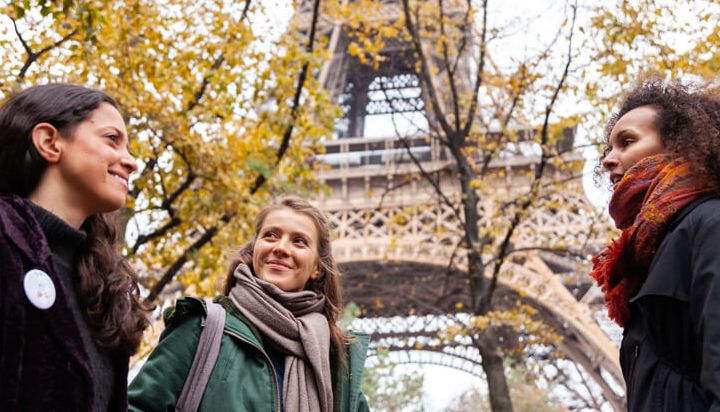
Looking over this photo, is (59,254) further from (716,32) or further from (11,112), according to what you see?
(716,32)

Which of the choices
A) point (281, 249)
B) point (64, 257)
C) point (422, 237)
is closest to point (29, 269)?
point (64, 257)

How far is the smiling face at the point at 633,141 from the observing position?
2.65m

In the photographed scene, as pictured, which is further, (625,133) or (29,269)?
(625,133)

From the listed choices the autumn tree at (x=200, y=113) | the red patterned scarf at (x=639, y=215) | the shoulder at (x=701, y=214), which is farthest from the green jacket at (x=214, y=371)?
the autumn tree at (x=200, y=113)

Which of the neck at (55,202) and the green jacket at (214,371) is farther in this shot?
the green jacket at (214,371)

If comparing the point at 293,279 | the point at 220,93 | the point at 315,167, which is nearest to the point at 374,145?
the point at 315,167

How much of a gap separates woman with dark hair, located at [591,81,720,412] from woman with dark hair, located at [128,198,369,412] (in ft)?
3.46

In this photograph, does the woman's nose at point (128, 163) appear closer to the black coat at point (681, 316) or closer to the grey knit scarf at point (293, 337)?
the grey knit scarf at point (293, 337)

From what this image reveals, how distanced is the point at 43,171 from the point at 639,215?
70.0 inches

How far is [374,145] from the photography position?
24.3 m

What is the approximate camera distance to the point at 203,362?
2711mm

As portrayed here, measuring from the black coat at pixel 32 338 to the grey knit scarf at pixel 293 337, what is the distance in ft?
3.15

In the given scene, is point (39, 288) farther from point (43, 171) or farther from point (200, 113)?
point (200, 113)

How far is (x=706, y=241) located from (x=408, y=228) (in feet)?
58.0
